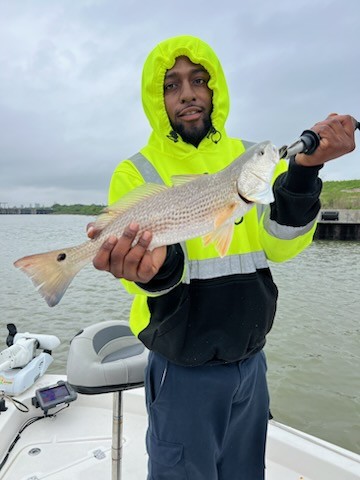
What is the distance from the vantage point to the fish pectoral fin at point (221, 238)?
85.3 inches

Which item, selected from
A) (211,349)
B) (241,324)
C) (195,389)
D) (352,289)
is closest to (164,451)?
(195,389)

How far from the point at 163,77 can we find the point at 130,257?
4.55 feet

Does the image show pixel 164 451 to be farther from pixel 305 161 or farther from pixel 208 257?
pixel 305 161

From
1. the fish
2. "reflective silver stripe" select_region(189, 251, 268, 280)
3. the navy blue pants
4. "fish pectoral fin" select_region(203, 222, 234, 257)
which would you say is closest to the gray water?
the navy blue pants

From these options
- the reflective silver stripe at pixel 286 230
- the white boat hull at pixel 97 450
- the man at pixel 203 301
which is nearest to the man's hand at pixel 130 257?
the man at pixel 203 301

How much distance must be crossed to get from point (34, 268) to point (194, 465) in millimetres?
1473

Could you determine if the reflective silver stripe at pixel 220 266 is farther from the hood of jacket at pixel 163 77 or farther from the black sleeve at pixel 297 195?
the hood of jacket at pixel 163 77

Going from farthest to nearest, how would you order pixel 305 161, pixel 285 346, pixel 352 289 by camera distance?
pixel 352 289 < pixel 285 346 < pixel 305 161

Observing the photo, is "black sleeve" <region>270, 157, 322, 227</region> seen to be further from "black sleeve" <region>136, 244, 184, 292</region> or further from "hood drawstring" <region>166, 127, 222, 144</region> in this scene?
"hood drawstring" <region>166, 127, 222, 144</region>

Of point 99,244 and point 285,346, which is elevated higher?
point 99,244

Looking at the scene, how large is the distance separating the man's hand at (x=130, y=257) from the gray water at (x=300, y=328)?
551 cm

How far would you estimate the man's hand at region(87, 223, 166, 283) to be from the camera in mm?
2100

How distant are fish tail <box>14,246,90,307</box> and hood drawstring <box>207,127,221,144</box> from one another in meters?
1.24

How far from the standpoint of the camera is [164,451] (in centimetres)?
234
